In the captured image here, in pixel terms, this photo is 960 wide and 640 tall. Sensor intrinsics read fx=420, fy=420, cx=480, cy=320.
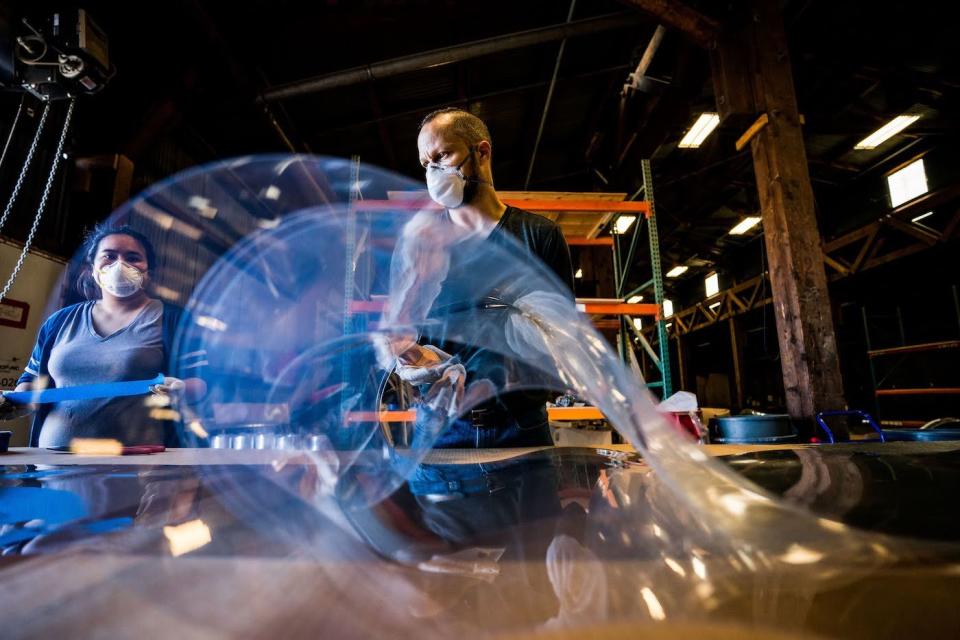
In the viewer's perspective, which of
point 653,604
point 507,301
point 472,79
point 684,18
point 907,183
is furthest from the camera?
point 907,183

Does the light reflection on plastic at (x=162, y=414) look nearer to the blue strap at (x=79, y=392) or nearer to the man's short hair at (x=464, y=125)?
the blue strap at (x=79, y=392)

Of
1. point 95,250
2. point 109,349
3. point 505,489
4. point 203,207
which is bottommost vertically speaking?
point 505,489

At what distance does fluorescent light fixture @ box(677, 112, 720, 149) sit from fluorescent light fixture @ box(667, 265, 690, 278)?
263 inches

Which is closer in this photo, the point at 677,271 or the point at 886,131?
the point at 886,131

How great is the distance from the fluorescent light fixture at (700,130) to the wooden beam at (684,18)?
2213 mm

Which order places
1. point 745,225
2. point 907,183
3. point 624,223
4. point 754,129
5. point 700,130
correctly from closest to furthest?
1. point 754,129
2. point 700,130
3. point 624,223
4. point 907,183
5. point 745,225

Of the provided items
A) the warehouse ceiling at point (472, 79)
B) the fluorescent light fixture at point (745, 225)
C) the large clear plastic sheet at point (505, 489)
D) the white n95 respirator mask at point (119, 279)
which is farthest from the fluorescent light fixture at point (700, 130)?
the white n95 respirator mask at point (119, 279)

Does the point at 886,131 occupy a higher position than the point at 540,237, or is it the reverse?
the point at 886,131

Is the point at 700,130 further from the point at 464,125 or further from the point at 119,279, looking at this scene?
the point at 119,279

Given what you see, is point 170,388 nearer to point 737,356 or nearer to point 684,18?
point 684,18

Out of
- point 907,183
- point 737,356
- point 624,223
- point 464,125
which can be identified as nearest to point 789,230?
point 464,125

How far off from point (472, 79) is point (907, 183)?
684cm

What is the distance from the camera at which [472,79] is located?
351 centimetres

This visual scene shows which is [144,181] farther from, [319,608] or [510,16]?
[319,608]
